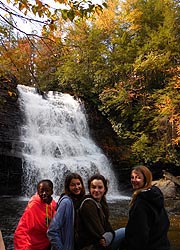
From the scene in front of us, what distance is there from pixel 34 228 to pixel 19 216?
6.25m

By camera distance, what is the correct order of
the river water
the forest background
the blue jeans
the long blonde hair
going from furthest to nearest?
the forest background → the river water → the blue jeans → the long blonde hair

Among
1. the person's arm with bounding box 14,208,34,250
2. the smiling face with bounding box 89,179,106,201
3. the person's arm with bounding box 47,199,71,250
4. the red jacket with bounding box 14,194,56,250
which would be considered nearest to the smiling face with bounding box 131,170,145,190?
the smiling face with bounding box 89,179,106,201

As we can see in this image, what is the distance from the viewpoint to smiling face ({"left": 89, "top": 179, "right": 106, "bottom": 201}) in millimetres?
3259

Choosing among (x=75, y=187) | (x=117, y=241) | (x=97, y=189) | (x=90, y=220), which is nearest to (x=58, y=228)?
(x=90, y=220)

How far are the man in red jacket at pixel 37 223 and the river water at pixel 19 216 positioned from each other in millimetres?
3125

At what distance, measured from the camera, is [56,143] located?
617 inches

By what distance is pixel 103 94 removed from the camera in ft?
61.4

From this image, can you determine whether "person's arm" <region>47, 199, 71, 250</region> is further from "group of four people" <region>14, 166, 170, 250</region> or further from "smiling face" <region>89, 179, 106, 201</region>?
"smiling face" <region>89, 179, 106, 201</region>

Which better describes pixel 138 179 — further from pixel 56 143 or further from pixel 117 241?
pixel 56 143

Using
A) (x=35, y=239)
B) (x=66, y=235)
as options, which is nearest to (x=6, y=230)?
(x=35, y=239)

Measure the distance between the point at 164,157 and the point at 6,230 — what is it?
10725mm

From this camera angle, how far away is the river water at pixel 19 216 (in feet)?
22.6

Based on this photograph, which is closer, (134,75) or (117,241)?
(117,241)

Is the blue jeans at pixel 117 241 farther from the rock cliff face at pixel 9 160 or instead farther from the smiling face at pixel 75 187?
the rock cliff face at pixel 9 160
